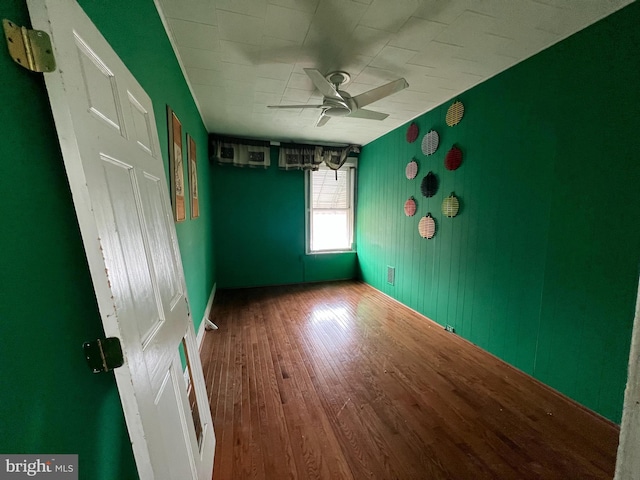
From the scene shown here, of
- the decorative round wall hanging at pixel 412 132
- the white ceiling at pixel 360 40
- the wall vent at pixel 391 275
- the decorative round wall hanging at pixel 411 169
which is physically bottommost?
the wall vent at pixel 391 275

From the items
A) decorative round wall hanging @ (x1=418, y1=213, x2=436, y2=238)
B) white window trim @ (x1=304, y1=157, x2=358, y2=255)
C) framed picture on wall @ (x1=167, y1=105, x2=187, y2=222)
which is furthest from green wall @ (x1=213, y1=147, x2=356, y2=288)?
framed picture on wall @ (x1=167, y1=105, x2=187, y2=222)

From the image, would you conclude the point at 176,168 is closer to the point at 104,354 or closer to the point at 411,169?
the point at 104,354

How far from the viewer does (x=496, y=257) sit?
2.30 m

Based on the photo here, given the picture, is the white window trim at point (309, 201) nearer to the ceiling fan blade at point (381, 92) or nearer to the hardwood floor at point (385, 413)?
the hardwood floor at point (385, 413)

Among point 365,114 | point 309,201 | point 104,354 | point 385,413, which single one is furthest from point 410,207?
point 104,354

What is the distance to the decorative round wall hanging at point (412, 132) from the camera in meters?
3.24

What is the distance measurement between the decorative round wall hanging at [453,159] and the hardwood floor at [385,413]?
1824 mm

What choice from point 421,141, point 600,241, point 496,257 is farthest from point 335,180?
point 600,241

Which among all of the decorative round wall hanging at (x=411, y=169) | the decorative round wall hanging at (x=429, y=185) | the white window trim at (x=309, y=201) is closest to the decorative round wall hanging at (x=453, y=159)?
the decorative round wall hanging at (x=429, y=185)

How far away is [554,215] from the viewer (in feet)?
6.10

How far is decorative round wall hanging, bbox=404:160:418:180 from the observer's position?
10.8 ft

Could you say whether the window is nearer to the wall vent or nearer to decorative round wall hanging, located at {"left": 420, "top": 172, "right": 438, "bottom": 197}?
the wall vent

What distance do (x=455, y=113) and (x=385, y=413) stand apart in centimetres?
283

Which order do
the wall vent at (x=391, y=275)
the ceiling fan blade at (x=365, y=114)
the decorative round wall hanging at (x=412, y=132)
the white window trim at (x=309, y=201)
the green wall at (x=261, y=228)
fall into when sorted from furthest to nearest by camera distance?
the white window trim at (x=309, y=201) → the green wall at (x=261, y=228) → the wall vent at (x=391, y=275) → the decorative round wall hanging at (x=412, y=132) → the ceiling fan blade at (x=365, y=114)
